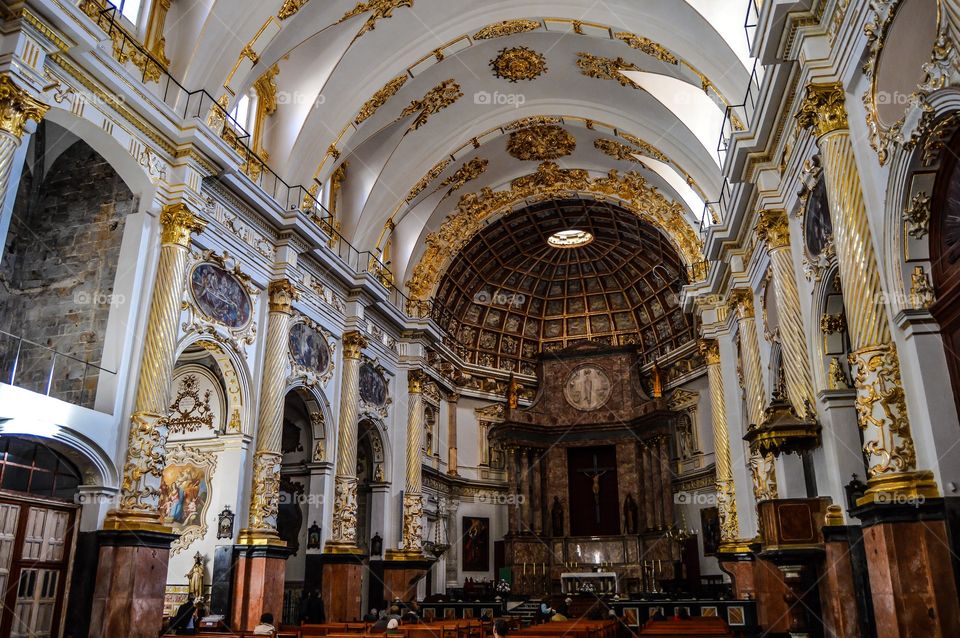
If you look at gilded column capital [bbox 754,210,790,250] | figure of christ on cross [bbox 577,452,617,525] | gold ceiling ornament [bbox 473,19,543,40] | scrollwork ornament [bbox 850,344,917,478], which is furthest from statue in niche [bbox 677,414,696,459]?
scrollwork ornament [bbox 850,344,917,478]

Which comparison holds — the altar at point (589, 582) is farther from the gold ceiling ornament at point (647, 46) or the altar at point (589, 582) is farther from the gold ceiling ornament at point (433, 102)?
the gold ceiling ornament at point (647, 46)

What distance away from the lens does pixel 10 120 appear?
32.7ft

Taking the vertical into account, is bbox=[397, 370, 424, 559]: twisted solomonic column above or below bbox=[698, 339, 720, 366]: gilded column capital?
below

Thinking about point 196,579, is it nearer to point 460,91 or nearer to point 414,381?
point 414,381

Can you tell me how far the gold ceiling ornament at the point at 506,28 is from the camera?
1847 cm

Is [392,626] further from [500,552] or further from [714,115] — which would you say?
[500,552]

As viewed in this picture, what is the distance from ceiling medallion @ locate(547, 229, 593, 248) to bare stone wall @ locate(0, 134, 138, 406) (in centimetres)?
1875

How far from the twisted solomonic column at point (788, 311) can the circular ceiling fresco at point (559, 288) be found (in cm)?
1333

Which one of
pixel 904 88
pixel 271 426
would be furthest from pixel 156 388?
pixel 904 88

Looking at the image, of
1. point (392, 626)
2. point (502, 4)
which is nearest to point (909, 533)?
point (392, 626)

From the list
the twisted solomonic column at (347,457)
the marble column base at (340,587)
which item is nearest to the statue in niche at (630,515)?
the twisted solomonic column at (347,457)

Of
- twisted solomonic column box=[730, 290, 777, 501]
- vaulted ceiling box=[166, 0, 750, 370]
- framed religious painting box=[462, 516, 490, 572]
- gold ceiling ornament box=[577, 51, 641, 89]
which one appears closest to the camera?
vaulted ceiling box=[166, 0, 750, 370]

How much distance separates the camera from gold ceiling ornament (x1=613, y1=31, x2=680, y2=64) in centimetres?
1678

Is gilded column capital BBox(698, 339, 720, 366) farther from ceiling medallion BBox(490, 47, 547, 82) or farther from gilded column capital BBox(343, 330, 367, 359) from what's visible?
gilded column capital BBox(343, 330, 367, 359)
